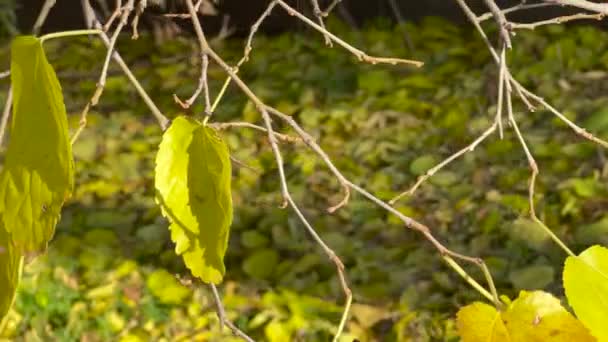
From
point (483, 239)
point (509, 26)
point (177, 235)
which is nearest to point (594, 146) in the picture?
point (483, 239)

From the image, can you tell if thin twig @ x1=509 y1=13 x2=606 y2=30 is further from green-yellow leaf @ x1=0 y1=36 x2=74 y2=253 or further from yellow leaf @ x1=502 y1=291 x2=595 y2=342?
green-yellow leaf @ x1=0 y1=36 x2=74 y2=253

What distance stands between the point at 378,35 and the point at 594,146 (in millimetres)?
1636

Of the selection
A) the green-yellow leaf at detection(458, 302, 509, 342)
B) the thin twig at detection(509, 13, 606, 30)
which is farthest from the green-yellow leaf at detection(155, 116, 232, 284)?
the thin twig at detection(509, 13, 606, 30)

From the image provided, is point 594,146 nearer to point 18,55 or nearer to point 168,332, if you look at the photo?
point 168,332

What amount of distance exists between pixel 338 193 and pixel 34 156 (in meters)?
2.93

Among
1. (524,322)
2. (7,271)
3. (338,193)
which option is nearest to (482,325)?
(524,322)

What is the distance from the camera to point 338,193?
3562mm

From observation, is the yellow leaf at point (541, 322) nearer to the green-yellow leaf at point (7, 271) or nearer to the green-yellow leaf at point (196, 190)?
the green-yellow leaf at point (196, 190)

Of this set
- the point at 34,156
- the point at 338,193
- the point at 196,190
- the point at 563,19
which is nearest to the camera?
the point at 34,156

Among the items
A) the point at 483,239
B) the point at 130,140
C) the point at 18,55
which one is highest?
the point at 18,55

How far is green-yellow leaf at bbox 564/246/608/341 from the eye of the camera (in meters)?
0.72

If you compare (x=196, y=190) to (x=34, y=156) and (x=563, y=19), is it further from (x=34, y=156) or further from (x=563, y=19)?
(x=563, y=19)

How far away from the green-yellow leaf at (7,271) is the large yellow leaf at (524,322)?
35cm

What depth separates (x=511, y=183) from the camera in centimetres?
344
